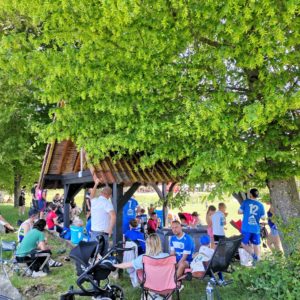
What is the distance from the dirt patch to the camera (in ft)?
23.5

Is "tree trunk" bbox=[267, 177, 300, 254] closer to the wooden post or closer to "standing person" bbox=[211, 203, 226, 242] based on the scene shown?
"standing person" bbox=[211, 203, 226, 242]

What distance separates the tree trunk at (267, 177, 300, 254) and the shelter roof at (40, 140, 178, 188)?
2244mm

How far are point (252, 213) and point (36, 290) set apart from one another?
507 cm

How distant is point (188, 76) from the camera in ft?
18.1

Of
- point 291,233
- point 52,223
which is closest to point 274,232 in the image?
point 291,233

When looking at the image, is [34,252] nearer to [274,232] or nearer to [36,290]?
[36,290]

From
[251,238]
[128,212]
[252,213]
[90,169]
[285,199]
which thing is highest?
[90,169]

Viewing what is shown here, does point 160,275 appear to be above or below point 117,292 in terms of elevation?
above

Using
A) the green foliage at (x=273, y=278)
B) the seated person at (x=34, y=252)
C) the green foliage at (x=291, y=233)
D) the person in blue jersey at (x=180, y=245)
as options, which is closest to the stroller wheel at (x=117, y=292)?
the person in blue jersey at (x=180, y=245)

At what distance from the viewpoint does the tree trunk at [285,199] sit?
19.9 feet

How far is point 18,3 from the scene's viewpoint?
5230mm

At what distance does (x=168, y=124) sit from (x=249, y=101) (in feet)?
4.51

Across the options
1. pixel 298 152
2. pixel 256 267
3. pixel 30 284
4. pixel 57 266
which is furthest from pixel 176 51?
pixel 57 266

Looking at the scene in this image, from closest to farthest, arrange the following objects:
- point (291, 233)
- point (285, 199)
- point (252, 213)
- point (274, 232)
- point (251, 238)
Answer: point (291, 233) → point (285, 199) → point (252, 213) → point (251, 238) → point (274, 232)
